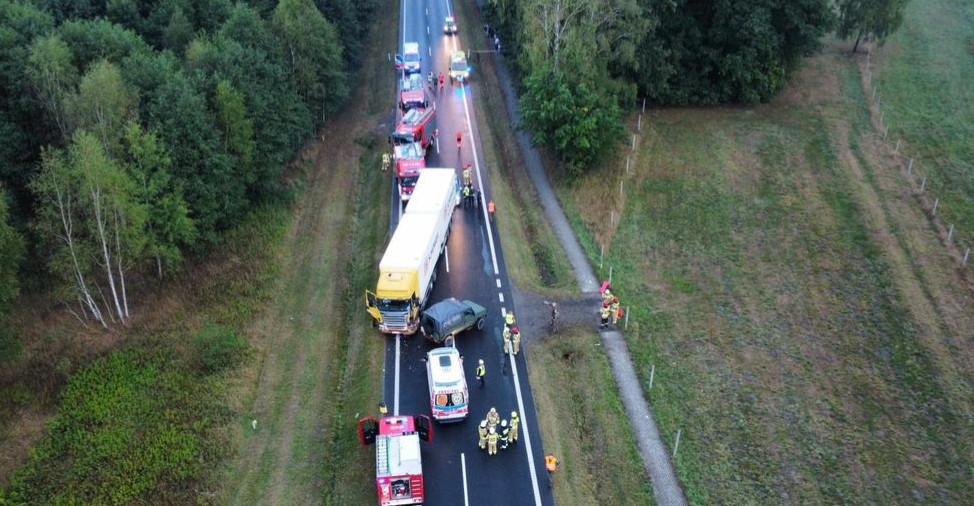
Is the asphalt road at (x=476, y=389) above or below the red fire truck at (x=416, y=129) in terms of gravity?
below

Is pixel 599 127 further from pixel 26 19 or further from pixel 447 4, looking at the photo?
pixel 447 4

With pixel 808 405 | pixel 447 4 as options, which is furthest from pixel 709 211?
pixel 447 4

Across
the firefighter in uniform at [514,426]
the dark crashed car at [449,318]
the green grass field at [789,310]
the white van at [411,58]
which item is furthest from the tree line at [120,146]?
the white van at [411,58]

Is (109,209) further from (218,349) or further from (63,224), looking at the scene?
(218,349)

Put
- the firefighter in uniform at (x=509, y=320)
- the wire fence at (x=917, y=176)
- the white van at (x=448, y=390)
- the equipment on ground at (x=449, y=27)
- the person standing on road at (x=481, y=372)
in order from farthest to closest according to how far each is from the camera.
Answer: the equipment on ground at (x=449, y=27) → the wire fence at (x=917, y=176) → the firefighter in uniform at (x=509, y=320) → the person standing on road at (x=481, y=372) → the white van at (x=448, y=390)

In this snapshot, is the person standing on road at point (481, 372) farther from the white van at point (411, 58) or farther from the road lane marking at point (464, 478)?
the white van at point (411, 58)

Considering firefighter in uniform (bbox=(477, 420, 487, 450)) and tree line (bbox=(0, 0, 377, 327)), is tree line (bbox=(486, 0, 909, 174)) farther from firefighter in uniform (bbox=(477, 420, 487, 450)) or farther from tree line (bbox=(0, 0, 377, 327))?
firefighter in uniform (bbox=(477, 420, 487, 450))

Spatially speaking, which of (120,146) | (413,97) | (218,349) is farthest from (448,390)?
(413,97)
